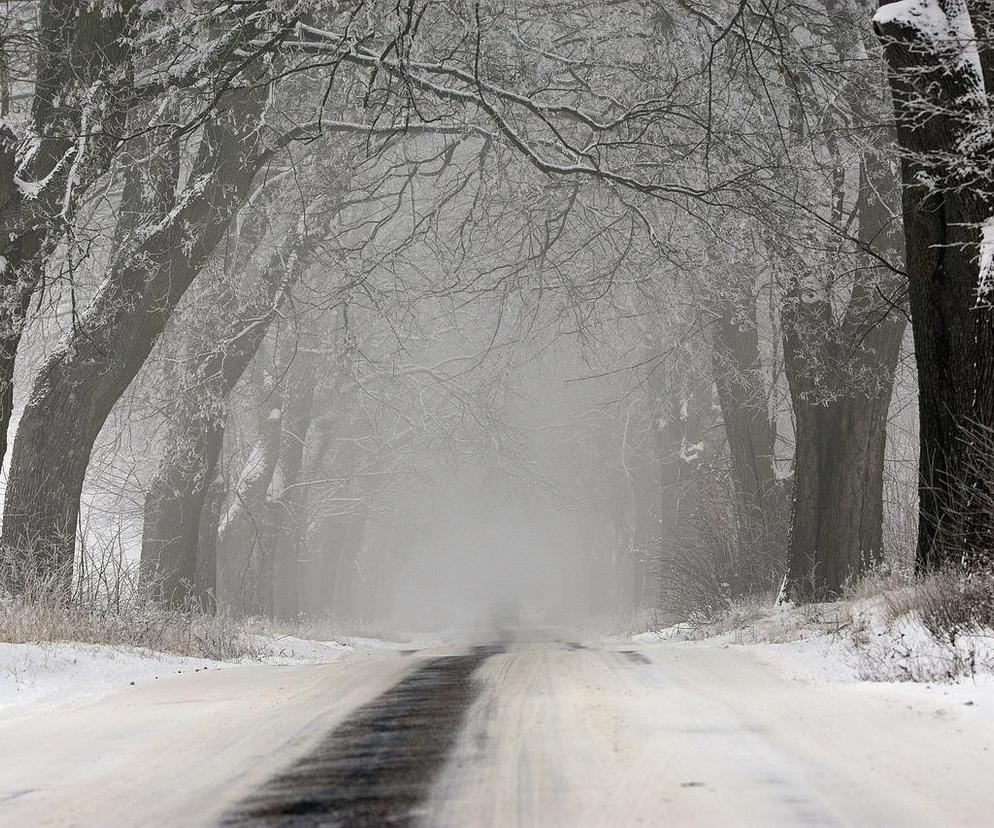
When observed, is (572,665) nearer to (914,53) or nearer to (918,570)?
(918,570)

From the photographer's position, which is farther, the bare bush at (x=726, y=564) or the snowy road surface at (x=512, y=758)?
the bare bush at (x=726, y=564)

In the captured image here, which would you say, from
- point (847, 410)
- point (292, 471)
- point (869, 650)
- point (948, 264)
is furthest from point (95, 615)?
point (292, 471)

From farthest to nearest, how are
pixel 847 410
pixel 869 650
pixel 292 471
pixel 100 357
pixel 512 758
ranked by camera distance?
pixel 292 471
pixel 847 410
pixel 100 357
pixel 869 650
pixel 512 758

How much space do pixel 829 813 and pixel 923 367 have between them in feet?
18.3

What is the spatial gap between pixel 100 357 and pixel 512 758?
28.1 feet

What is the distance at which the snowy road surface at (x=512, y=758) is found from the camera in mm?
2689

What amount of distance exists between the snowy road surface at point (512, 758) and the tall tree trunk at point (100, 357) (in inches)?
221

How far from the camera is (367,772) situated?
3.16 meters

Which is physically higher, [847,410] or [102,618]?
[847,410]

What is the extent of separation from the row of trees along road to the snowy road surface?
2.50m

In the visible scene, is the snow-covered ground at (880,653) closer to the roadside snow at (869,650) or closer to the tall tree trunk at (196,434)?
the roadside snow at (869,650)

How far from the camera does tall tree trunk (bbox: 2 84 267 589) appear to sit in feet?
33.6

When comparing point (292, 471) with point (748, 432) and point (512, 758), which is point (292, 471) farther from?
point (512, 758)

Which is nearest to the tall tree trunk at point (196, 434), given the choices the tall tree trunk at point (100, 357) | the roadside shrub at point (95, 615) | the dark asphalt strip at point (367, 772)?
the tall tree trunk at point (100, 357)
